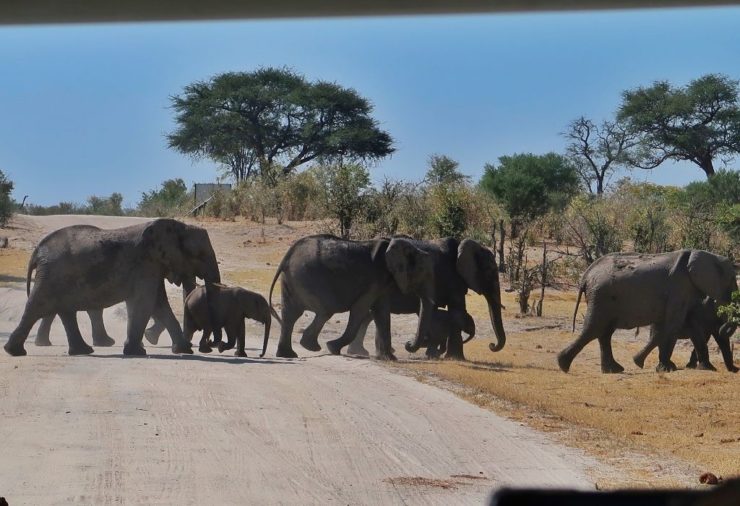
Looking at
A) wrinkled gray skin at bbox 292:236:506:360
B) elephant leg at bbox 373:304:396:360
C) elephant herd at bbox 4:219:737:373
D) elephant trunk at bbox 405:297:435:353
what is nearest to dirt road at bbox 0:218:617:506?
elephant herd at bbox 4:219:737:373

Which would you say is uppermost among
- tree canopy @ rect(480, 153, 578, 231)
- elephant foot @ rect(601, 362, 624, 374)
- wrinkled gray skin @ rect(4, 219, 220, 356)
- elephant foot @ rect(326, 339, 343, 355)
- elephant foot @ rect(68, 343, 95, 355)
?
tree canopy @ rect(480, 153, 578, 231)

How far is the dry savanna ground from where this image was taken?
1127 centimetres

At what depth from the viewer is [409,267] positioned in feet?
69.9

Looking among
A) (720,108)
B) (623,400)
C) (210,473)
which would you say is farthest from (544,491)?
(720,108)

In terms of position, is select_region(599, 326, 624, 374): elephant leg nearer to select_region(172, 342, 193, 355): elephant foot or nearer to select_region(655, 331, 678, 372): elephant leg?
select_region(655, 331, 678, 372): elephant leg

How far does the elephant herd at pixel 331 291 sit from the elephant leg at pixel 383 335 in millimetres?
22

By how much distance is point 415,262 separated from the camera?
21.4 m

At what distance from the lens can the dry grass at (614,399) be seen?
39.4 feet

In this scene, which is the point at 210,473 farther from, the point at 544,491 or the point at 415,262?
the point at 415,262

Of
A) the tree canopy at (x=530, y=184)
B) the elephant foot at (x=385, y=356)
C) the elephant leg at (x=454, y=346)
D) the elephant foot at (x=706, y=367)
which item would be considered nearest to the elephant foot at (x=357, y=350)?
the elephant leg at (x=454, y=346)

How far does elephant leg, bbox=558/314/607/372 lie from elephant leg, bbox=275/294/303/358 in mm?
4064

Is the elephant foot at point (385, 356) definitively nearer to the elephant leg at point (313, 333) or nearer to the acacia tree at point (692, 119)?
the elephant leg at point (313, 333)

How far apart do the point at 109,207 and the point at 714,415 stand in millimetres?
66254

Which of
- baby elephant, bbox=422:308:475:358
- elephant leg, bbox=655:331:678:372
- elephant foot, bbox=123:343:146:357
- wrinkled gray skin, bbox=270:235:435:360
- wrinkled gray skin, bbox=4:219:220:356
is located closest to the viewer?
elephant foot, bbox=123:343:146:357
